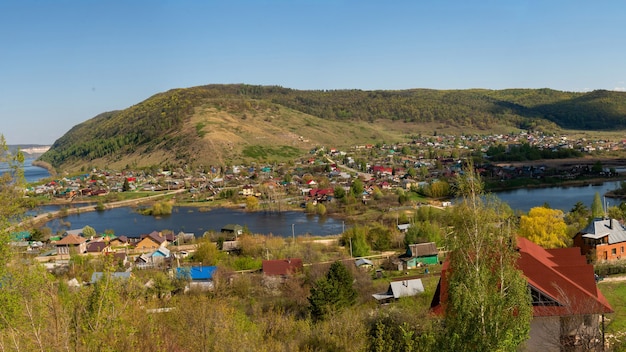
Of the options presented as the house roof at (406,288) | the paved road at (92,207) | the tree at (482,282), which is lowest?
the paved road at (92,207)

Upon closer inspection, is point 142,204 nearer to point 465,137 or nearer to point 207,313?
point 207,313

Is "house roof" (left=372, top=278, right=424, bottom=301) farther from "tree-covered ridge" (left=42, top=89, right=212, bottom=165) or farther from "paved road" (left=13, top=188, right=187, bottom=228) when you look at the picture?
"tree-covered ridge" (left=42, top=89, right=212, bottom=165)

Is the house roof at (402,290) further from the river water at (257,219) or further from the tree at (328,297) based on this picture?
the river water at (257,219)

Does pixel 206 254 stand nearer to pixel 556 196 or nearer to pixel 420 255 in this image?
pixel 420 255

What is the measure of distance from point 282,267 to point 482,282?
14.4 m

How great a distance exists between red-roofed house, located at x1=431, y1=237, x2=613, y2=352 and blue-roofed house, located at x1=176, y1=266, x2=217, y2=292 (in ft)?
32.7

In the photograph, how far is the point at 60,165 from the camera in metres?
96.2

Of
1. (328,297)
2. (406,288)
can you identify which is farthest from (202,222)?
(328,297)

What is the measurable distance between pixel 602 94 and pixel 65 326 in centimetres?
15620

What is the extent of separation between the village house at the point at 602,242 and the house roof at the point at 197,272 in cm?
1362

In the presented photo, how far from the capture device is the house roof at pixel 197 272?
61.3 feet

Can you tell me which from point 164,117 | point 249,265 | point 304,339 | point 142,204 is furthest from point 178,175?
point 304,339

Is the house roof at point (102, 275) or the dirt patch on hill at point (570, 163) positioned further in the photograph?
the dirt patch on hill at point (570, 163)

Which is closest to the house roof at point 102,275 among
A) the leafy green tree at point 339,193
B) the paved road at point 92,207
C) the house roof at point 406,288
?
the house roof at point 406,288
